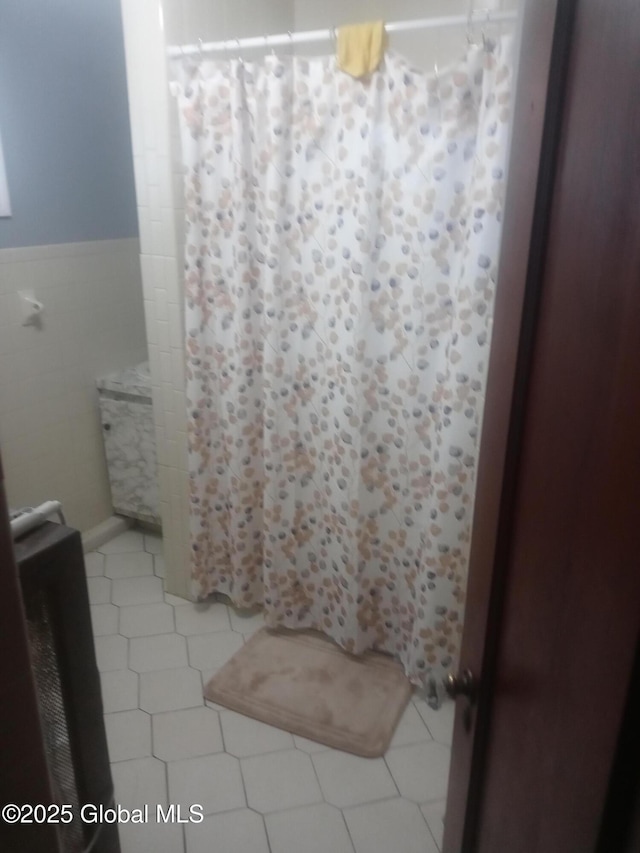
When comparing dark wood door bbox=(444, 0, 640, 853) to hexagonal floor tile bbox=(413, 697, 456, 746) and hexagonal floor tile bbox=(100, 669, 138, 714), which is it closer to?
hexagonal floor tile bbox=(413, 697, 456, 746)

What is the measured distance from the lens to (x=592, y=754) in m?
0.57

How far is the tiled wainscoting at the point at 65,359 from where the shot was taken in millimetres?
2373

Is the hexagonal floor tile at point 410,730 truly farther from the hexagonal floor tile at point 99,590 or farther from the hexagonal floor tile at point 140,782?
the hexagonal floor tile at point 99,590

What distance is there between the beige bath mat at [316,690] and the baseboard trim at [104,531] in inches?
38.8

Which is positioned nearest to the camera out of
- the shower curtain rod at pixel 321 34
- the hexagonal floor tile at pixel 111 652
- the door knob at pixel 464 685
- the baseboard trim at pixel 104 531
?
the door knob at pixel 464 685

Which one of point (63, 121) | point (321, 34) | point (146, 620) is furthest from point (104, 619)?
point (321, 34)

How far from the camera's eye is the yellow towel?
1575mm

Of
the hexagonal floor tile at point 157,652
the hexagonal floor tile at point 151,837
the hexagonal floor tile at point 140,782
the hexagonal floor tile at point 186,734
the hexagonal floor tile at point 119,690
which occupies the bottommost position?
the hexagonal floor tile at point 151,837

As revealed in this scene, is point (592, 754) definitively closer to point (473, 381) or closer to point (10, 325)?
point (473, 381)

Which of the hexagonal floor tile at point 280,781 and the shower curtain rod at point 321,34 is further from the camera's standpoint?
the hexagonal floor tile at point 280,781

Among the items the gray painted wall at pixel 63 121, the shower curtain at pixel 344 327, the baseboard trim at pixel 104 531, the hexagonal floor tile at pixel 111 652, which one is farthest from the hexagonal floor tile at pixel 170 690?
the gray painted wall at pixel 63 121

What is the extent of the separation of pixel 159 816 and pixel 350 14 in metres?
2.77

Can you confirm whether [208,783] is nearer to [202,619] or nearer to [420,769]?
[420,769]

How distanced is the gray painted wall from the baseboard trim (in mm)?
1284
